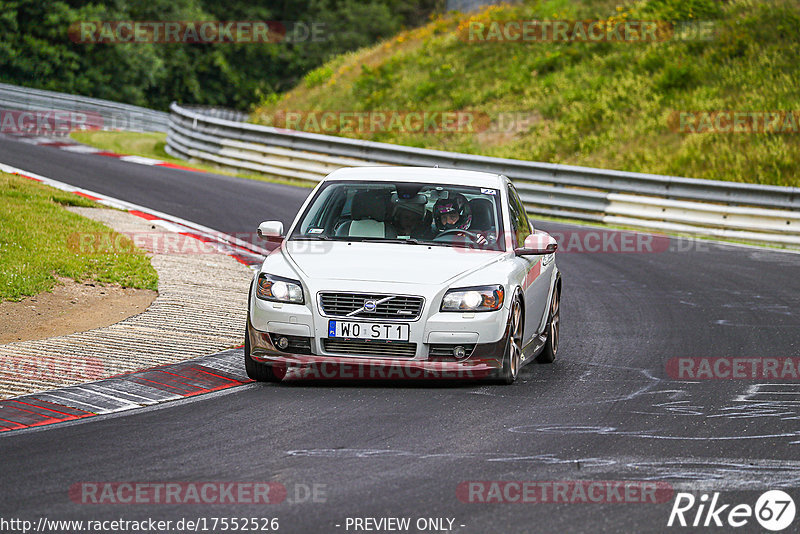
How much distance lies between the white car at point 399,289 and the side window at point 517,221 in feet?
0.24

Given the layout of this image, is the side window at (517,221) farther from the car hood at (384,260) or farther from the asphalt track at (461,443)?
the asphalt track at (461,443)

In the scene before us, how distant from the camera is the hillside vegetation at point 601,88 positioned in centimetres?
2575

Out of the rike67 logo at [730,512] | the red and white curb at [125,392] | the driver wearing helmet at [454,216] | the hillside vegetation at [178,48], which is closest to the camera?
the rike67 logo at [730,512]

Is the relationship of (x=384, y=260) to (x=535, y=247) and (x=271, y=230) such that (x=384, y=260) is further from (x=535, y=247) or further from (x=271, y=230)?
(x=535, y=247)

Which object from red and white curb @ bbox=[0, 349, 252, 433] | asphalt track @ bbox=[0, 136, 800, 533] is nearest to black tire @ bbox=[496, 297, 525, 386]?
asphalt track @ bbox=[0, 136, 800, 533]

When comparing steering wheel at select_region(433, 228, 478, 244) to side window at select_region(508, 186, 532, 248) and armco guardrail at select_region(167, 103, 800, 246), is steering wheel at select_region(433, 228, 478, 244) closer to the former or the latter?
side window at select_region(508, 186, 532, 248)

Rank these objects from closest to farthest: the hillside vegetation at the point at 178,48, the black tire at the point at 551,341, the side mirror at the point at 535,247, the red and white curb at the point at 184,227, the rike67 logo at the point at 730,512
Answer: the rike67 logo at the point at 730,512
the side mirror at the point at 535,247
the black tire at the point at 551,341
the red and white curb at the point at 184,227
the hillside vegetation at the point at 178,48

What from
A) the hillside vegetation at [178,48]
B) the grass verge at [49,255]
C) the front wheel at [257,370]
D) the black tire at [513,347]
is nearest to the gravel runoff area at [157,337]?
the grass verge at [49,255]

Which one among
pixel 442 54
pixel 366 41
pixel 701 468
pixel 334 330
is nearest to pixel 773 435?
pixel 701 468

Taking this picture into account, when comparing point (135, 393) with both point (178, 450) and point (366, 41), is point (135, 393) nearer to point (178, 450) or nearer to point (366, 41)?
point (178, 450)

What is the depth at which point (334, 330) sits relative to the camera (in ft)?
27.4

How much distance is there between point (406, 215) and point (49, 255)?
5.37 m

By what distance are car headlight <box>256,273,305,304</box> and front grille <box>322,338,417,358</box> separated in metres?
0.40

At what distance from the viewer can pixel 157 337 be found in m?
10.2
